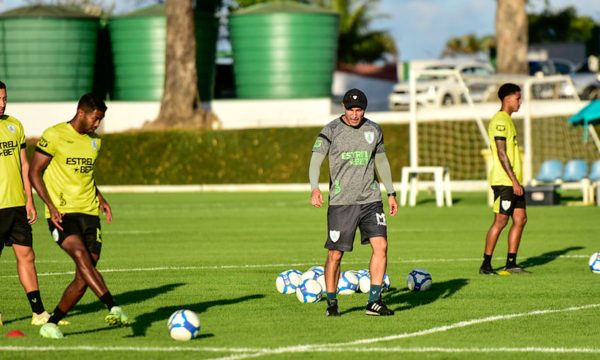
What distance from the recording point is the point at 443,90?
5122 cm

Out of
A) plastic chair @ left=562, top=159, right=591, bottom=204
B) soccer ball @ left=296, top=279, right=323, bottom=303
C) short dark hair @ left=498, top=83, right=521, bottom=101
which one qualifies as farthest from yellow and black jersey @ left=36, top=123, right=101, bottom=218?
plastic chair @ left=562, top=159, right=591, bottom=204

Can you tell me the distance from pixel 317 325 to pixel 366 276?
2.53 m

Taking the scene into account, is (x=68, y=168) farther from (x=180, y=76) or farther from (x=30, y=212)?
(x=180, y=76)

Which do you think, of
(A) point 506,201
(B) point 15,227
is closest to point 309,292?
(B) point 15,227

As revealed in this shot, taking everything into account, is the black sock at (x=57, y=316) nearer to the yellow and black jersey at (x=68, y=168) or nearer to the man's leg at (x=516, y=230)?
the yellow and black jersey at (x=68, y=168)

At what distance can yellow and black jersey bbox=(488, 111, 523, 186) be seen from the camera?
51.3ft

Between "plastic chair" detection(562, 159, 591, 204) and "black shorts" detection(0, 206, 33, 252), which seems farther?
"plastic chair" detection(562, 159, 591, 204)

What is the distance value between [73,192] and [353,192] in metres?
2.61

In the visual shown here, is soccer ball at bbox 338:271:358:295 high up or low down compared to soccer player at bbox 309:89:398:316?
down

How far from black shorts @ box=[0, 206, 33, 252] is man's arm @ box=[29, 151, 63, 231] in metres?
0.88

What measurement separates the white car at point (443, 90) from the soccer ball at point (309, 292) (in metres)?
35.0

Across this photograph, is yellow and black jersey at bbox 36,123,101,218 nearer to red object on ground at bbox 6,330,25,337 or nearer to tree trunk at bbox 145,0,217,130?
red object on ground at bbox 6,330,25,337

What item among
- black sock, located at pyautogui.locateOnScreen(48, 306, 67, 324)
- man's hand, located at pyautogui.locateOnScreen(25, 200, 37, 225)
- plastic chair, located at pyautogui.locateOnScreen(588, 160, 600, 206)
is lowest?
plastic chair, located at pyautogui.locateOnScreen(588, 160, 600, 206)

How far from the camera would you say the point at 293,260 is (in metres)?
18.3
